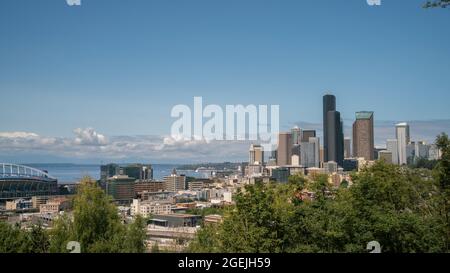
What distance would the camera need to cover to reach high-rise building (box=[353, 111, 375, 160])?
583 cm

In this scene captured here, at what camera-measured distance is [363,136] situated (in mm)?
7039

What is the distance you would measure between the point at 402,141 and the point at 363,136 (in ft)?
2.14

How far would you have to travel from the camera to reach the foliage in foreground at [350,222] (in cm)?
526

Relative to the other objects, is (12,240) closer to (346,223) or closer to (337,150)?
(346,223)

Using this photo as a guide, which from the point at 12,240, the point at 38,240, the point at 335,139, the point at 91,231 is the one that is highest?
the point at 335,139

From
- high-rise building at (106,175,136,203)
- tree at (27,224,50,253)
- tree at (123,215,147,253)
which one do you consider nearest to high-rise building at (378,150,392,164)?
tree at (123,215,147,253)

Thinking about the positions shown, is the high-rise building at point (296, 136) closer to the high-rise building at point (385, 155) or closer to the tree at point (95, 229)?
the high-rise building at point (385, 155)

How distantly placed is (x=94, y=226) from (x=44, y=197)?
11.0 m

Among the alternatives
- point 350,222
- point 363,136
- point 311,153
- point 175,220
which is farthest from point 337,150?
point 175,220

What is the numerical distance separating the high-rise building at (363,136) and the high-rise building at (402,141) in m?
0.39

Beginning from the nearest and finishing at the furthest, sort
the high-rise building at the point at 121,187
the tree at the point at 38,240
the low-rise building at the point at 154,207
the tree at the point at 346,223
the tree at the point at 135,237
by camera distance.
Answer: the tree at the point at 346,223
the tree at the point at 135,237
the tree at the point at 38,240
the high-rise building at the point at 121,187
the low-rise building at the point at 154,207

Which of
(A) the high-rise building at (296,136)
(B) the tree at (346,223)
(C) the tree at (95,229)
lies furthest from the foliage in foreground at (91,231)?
(A) the high-rise building at (296,136)
